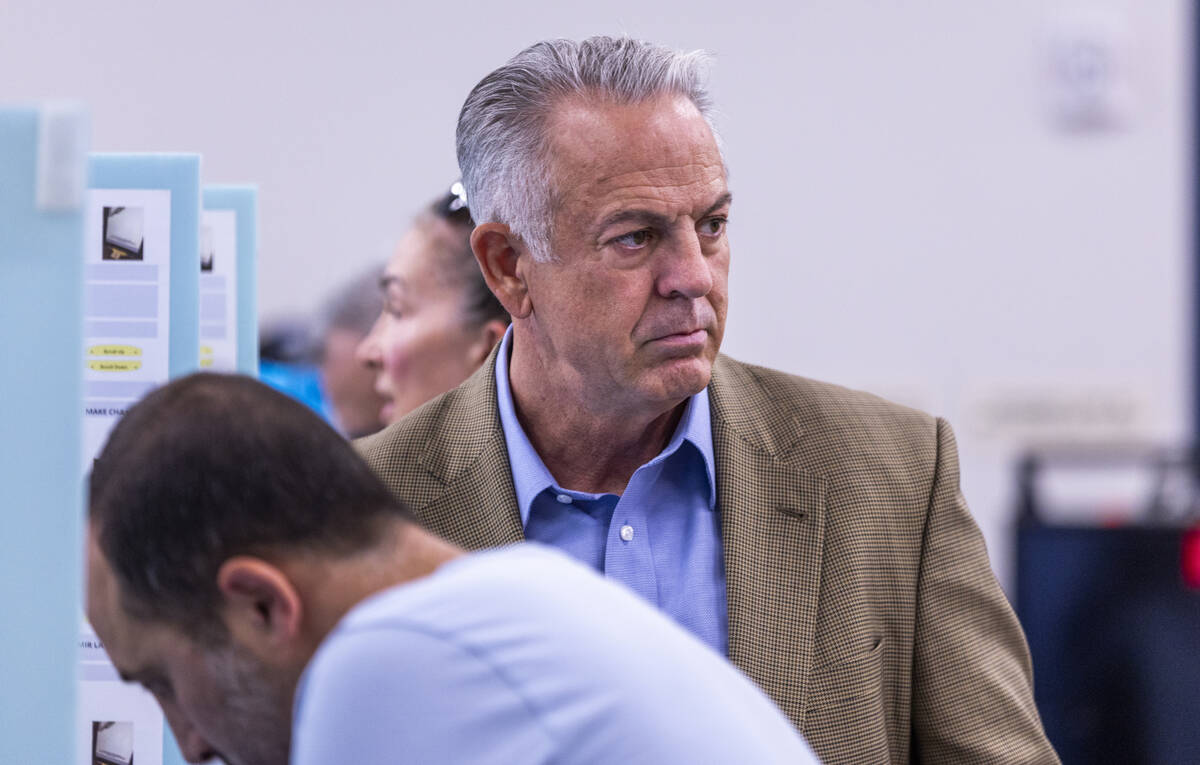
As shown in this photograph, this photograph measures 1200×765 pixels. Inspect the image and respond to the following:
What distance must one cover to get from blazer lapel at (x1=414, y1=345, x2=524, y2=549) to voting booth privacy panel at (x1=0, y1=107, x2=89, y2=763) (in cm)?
61

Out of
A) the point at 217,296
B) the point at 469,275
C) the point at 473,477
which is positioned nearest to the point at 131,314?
the point at 217,296

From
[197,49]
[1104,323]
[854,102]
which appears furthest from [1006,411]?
[197,49]

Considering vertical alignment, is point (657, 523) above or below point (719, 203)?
below

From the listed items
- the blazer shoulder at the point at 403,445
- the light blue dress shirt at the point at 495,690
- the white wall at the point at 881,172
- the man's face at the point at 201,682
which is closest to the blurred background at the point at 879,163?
the white wall at the point at 881,172

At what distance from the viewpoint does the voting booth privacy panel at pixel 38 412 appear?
1.10 meters

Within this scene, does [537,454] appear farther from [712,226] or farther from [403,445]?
[712,226]

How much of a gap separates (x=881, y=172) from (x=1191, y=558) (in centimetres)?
255

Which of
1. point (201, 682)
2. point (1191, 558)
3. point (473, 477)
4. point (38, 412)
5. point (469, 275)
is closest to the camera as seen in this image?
point (201, 682)

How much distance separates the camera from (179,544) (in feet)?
3.14

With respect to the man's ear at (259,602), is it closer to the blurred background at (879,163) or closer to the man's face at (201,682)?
the man's face at (201,682)

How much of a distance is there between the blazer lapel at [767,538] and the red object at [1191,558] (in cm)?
178

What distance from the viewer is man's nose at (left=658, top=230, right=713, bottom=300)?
1.58 metres

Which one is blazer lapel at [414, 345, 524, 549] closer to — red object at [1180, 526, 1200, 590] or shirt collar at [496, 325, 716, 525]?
shirt collar at [496, 325, 716, 525]

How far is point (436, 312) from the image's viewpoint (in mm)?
2352
